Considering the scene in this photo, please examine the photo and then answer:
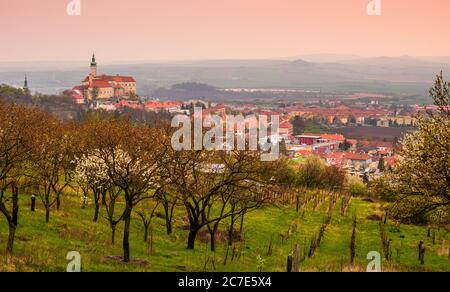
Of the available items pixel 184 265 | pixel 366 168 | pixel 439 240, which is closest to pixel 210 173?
pixel 184 265

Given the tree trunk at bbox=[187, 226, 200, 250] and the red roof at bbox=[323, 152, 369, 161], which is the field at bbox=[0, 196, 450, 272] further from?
the red roof at bbox=[323, 152, 369, 161]

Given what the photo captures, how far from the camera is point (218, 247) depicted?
33469 millimetres

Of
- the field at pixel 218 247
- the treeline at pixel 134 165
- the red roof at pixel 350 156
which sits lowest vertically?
the red roof at pixel 350 156

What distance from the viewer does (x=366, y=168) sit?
168375mm

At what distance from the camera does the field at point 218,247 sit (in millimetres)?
24422

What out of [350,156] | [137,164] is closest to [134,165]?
[137,164]

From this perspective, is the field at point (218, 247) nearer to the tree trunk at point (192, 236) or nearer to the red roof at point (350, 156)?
the tree trunk at point (192, 236)

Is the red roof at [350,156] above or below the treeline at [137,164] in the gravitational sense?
below

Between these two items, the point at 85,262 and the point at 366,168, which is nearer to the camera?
the point at 85,262

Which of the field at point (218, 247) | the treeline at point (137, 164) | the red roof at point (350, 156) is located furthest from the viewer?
the red roof at point (350, 156)

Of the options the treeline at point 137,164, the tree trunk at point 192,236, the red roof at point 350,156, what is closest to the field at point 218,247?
the tree trunk at point 192,236
